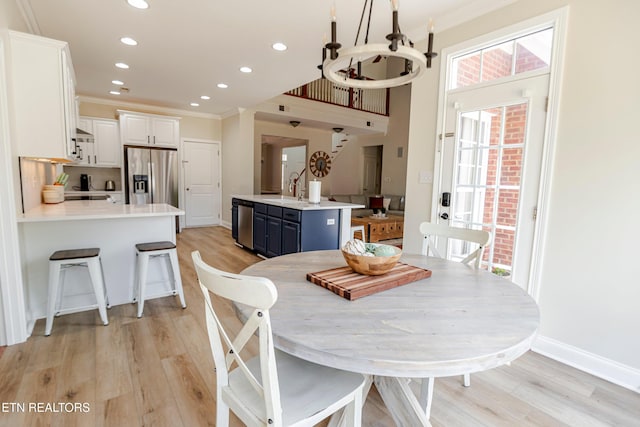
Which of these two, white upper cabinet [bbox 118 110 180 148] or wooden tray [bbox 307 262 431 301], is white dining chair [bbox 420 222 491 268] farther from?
white upper cabinet [bbox 118 110 180 148]

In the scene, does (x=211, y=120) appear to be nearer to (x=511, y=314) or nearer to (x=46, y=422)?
(x=46, y=422)

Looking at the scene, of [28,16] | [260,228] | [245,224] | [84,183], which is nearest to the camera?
[28,16]

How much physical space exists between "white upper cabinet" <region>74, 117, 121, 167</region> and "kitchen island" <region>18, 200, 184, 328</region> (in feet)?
9.47

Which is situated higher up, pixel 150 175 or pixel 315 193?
pixel 150 175

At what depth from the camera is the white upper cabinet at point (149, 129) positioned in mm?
5801

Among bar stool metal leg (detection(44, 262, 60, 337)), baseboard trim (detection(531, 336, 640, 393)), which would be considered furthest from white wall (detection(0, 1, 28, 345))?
baseboard trim (detection(531, 336, 640, 393))

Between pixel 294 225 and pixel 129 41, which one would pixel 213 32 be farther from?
pixel 294 225

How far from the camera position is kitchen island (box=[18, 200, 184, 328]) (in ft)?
8.15

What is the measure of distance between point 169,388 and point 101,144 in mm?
5583

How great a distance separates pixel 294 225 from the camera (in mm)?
3838

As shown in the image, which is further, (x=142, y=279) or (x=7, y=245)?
(x=142, y=279)

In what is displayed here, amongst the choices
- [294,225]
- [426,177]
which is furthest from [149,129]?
[426,177]

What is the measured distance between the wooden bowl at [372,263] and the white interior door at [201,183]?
6212 millimetres

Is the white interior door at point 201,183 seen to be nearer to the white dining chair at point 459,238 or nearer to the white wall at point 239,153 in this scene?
the white wall at point 239,153
